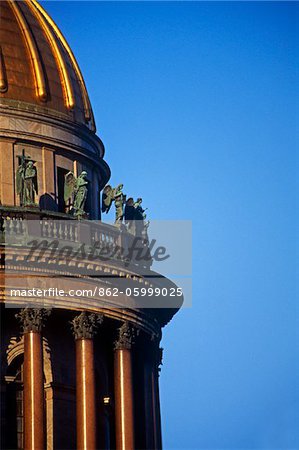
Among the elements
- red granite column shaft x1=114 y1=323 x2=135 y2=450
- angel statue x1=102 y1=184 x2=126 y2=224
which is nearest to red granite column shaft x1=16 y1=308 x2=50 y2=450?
red granite column shaft x1=114 y1=323 x2=135 y2=450

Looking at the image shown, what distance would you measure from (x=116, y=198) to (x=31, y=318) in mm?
9023

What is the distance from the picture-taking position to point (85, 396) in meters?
75.1

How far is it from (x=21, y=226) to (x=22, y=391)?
21.2 ft

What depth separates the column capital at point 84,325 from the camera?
76.3 meters

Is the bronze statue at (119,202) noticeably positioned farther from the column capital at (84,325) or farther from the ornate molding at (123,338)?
the column capital at (84,325)

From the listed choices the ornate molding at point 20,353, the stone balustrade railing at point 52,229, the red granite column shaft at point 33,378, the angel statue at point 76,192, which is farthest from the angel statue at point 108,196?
the red granite column shaft at point 33,378

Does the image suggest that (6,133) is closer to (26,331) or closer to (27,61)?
(27,61)

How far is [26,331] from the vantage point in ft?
245

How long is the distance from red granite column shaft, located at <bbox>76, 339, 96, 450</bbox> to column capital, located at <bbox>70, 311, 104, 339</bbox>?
0.26 metres

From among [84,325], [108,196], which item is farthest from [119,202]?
[84,325]

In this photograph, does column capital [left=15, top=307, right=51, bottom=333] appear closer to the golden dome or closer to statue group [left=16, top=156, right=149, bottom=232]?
statue group [left=16, top=156, right=149, bottom=232]

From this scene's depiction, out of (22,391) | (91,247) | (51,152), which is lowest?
(22,391)

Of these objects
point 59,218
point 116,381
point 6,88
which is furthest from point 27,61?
point 116,381

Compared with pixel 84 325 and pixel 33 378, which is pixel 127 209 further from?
pixel 33 378
